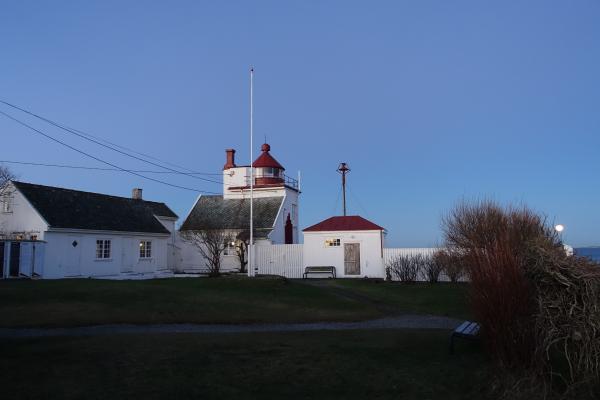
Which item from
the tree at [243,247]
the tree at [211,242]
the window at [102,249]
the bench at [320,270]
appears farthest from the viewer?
the tree at [243,247]

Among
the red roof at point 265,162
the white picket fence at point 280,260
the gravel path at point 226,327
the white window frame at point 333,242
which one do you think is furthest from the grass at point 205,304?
the red roof at point 265,162

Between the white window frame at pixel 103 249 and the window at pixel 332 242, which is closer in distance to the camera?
the white window frame at pixel 103 249

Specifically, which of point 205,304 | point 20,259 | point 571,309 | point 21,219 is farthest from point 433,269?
point 21,219

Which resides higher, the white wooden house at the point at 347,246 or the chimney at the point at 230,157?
the chimney at the point at 230,157

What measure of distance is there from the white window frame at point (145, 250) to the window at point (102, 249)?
8.95ft

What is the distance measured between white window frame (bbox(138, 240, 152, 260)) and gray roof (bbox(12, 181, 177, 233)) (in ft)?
2.80

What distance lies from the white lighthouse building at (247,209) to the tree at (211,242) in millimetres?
603

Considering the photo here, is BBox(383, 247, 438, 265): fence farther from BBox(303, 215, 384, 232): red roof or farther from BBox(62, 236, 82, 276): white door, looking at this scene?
BBox(62, 236, 82, 276): white door

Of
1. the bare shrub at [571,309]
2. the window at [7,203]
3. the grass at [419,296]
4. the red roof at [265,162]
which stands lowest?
the grass at [419,296]

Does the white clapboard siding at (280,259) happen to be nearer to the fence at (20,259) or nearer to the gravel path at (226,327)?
the fence at (20,259)

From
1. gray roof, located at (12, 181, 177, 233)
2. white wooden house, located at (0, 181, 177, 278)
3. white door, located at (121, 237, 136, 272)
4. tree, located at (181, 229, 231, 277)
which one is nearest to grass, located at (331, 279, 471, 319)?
tree, located at (181, 229, 231, 277)

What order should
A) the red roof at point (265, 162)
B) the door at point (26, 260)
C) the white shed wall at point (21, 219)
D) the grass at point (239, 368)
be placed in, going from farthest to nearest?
the red roof at point (265, 162) → the white shed wall at point (21, 219) → the door at point (26, 260) → the grass at point (239, 368)

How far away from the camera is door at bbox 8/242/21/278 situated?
26.1 meters

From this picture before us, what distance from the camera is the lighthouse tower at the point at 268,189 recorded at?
130 ft
